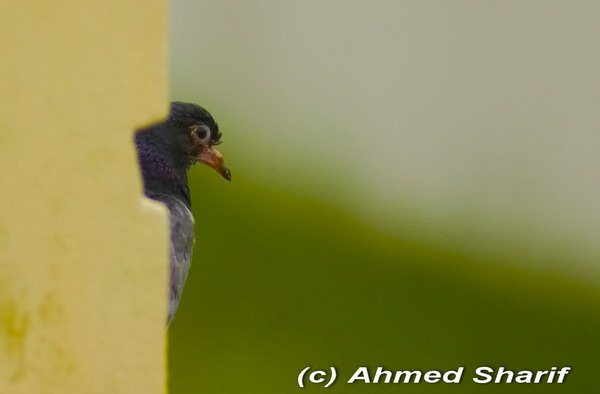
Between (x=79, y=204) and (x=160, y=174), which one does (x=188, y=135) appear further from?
(x=79, y=204)

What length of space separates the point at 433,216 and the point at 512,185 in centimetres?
45

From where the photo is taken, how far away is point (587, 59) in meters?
7.80

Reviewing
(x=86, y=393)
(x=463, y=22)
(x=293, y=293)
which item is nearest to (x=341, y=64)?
(x=463, y=22)

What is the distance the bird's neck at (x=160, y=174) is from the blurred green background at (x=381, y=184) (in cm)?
219

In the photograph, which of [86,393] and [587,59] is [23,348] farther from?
[587,59]

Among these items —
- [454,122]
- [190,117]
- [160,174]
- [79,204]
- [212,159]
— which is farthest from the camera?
[454,122]

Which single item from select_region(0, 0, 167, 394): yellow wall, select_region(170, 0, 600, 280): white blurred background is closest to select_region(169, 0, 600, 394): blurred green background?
select_region(170, 0, 600, 280): white blurred background

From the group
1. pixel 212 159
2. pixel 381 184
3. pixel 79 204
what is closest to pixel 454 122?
pixel 381 184

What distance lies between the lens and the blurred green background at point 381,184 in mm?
7730

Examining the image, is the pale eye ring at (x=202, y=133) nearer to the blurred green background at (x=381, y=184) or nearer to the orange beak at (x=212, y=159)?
the orange beak at (x=212, y=159)

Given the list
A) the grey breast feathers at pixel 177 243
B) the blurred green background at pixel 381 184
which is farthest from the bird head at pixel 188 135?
the blurred green background at pixel 381 184

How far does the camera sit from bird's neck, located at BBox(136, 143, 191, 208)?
5.34 metres

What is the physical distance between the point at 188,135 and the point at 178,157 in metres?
0.09

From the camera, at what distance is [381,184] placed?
7820 mm
